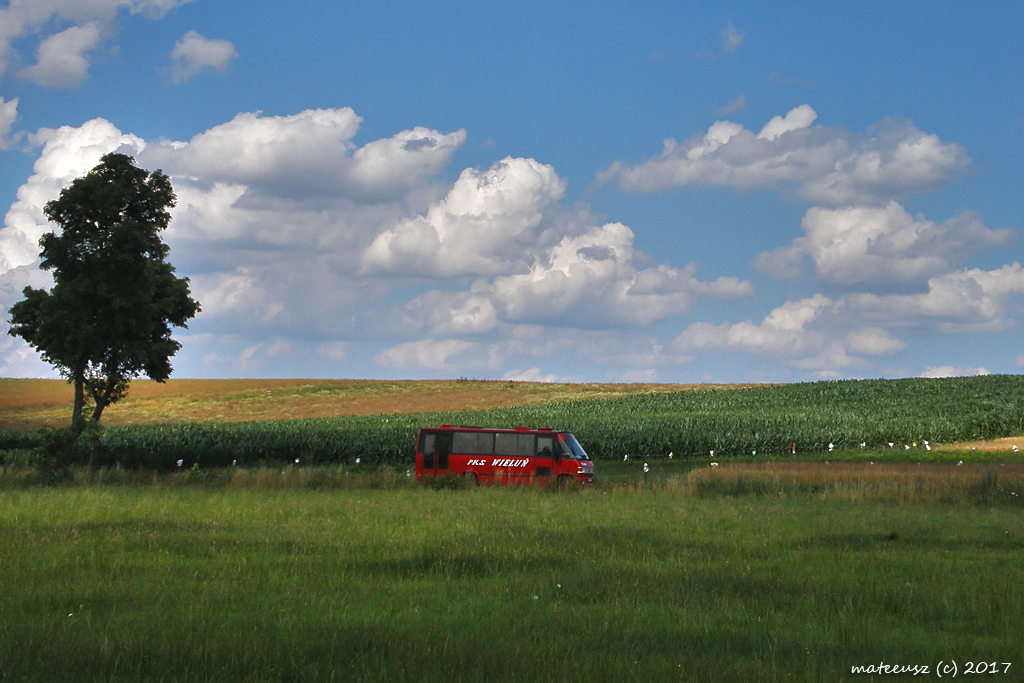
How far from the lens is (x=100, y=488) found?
2638 cm

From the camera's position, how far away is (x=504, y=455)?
33.1 m

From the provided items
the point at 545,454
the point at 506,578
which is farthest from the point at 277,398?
the point at 506,578

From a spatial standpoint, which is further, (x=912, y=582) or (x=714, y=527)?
(x=714, y=527)

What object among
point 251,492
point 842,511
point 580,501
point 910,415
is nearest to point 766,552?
point 842,511

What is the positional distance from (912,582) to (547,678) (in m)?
6.46

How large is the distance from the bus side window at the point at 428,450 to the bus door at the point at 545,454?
162 inches

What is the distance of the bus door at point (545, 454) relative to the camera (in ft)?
106

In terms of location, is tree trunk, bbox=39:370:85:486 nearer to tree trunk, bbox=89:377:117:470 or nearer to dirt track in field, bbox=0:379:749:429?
tree trunk, bbox=89:377:117:470

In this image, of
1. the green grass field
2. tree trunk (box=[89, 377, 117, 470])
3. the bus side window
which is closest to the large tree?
tree trunk (box=[89, 377, 117, 470])

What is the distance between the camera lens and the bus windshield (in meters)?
32.2

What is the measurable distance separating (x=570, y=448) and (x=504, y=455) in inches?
99.0

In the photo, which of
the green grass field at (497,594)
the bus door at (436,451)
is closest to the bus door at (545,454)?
the bus door at (436,451)

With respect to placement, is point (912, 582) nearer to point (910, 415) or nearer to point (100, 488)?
point (100, 488)

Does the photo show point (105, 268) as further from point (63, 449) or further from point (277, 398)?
point (277, 398)
